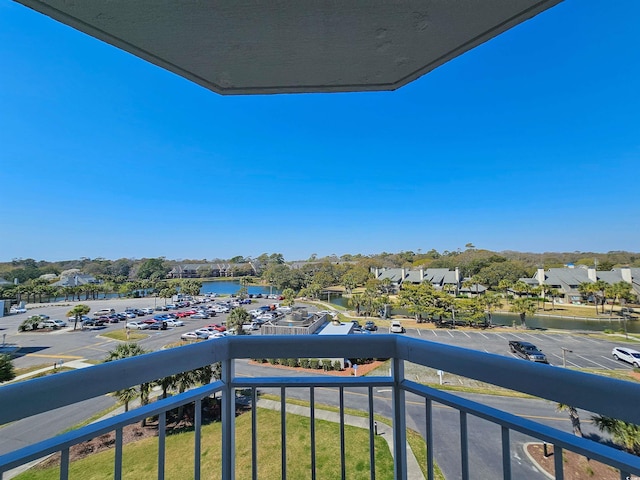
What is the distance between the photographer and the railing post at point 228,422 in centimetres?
95

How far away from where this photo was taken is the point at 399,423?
94 cm

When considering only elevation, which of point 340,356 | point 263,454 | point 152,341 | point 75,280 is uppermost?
Result: point 75,280

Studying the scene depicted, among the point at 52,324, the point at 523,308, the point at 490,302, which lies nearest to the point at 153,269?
the point at 52,324

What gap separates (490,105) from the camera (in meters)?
4.42

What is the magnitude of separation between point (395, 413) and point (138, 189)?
14.5 ft

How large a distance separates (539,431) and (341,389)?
56 centimetres

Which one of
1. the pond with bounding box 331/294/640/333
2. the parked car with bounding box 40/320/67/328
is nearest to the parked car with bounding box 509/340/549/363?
the pond with bounding box 331/294/640/333

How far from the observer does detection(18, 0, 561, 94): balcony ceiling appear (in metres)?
0.78

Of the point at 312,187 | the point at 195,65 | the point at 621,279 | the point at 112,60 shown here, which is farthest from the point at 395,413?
the point at 312,187

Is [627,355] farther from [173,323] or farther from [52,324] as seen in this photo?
[52,324]

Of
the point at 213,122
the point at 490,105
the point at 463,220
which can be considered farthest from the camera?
the point at 463,220

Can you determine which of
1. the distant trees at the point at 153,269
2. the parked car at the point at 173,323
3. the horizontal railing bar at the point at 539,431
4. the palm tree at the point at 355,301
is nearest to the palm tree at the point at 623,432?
the horizontal railing bar at the point at 539,431

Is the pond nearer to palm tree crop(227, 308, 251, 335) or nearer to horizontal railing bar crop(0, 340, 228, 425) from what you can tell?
palm tree crop(227, 308, 251, 335)

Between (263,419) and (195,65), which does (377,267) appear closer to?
(263,419)
